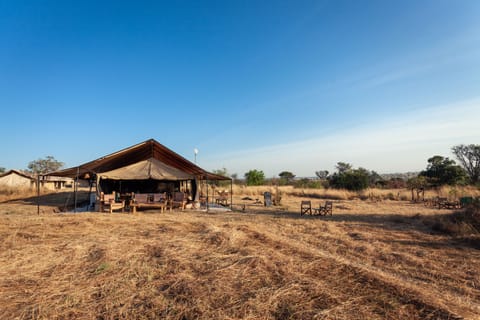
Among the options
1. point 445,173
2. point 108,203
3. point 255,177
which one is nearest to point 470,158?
point 445,173

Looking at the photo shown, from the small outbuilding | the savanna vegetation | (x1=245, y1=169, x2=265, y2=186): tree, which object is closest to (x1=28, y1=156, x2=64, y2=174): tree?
the small outbuilding

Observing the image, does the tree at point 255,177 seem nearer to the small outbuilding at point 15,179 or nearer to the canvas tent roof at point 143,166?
the canvas tent roof at point 143,166

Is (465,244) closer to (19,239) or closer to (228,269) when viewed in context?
(228,269)

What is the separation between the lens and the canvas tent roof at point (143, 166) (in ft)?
46.1

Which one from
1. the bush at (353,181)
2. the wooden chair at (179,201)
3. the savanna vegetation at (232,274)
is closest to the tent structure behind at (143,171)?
the wooden chair at (179,201)

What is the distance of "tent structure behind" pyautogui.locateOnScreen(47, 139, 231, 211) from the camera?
559 inches

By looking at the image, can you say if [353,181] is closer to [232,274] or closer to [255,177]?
[255,177]

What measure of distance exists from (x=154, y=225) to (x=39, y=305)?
18.6 ft

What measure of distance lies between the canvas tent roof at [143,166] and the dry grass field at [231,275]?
666 cm

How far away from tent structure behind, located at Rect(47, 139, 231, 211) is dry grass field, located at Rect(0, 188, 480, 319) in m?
6.83

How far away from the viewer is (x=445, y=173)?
2977 centimetres

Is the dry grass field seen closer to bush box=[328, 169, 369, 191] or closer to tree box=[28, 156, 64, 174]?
bush box=[328, 169, 369, 191]

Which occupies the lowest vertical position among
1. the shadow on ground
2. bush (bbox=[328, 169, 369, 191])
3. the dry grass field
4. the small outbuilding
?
the dry grass field

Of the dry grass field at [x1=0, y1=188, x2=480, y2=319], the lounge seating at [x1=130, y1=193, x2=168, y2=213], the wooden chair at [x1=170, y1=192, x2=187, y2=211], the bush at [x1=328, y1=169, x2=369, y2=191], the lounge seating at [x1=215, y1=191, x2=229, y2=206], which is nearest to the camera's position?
the dry grass field at [x1=0, y1=188, x2=480, y2=319]
